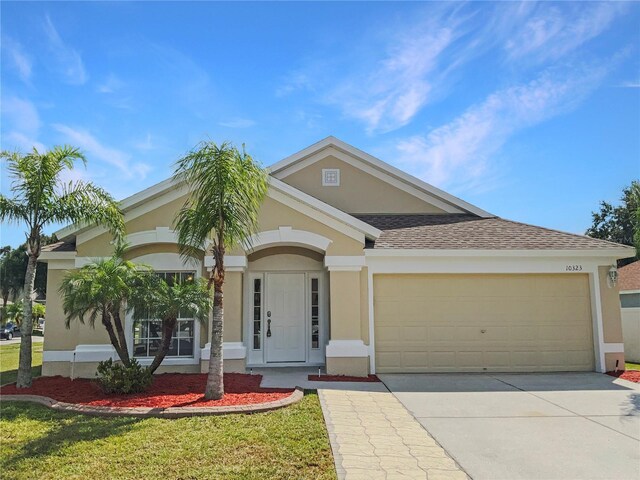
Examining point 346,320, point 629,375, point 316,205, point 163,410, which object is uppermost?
point 316,205

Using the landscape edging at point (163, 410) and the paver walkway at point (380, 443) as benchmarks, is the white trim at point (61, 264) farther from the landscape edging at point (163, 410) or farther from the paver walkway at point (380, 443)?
the paver walkway at point (380, 443)

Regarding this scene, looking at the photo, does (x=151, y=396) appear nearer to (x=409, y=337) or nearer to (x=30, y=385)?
(x=30, y=385)

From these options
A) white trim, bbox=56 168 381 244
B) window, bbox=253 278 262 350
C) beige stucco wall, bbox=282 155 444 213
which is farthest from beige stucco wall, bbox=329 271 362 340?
beige stucco wall, bbox=282 155 444 213

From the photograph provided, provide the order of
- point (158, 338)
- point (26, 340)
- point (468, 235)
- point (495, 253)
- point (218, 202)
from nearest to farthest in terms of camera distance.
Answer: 1. point (218, 202)
2. point (26, 340)
3. point (158, 338)
4. point (495, 253)
5. point (468, 235)

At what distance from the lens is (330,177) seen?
1487 centimetres

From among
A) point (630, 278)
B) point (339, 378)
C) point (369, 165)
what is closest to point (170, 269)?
point (339, 378)

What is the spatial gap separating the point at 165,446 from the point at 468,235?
9314mm

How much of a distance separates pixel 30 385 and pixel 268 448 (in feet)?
→ 20.3

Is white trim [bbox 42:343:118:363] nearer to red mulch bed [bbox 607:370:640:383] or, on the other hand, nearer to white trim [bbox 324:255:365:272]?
white trim [bbox 324:255:365:272]

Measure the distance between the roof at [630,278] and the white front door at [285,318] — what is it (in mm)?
11553

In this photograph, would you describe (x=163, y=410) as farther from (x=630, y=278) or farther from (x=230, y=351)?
(x=630, y=278)

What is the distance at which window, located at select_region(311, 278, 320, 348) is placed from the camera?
12350 millimetres

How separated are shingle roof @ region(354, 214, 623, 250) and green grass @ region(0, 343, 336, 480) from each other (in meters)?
6.04

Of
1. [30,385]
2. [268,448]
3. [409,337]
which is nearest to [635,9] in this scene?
[409,337]
